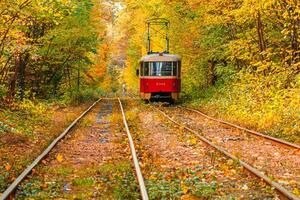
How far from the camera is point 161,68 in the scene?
28.0m

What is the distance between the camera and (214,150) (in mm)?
11062

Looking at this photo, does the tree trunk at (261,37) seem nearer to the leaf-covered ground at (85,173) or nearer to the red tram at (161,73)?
the red tram at (161,73)

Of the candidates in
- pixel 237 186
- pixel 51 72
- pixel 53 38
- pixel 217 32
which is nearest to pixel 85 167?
pixel 237 186

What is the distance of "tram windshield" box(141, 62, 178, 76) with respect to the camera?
27.9m

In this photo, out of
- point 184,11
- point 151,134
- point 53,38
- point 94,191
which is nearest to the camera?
point 94,191

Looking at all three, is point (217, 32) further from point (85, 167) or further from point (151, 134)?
point (85, 167)

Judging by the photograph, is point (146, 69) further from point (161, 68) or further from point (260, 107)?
point (260, 107)

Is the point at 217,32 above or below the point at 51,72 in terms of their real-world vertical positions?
above

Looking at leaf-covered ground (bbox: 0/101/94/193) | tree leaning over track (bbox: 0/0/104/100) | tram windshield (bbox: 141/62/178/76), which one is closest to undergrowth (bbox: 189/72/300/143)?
tram windshield (bbox: 141/62/178/76)

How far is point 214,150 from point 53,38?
1646cm

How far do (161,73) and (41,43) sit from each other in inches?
295

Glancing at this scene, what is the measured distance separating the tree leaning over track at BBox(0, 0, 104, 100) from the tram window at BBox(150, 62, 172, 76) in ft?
14.5

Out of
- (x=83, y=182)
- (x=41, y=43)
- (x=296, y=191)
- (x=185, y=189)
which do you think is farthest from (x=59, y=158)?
(x=41, y=43)

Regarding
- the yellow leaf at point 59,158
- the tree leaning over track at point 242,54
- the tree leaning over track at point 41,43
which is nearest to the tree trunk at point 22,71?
the tree leaning over track at point 41,43
